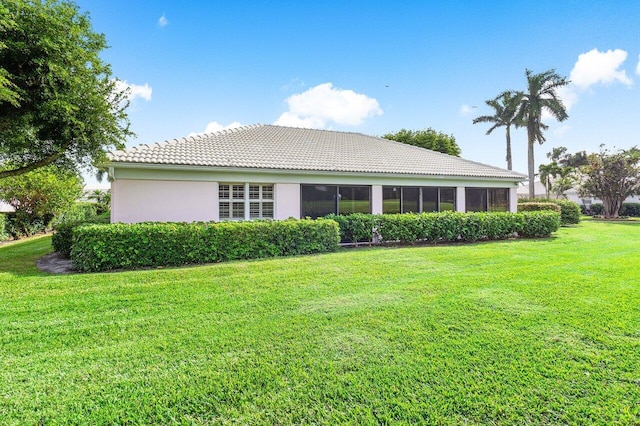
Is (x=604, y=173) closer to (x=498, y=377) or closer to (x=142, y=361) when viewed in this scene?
(x=498, y=377)

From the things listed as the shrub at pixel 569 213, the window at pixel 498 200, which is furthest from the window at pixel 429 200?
the shrub at pixel 569 213

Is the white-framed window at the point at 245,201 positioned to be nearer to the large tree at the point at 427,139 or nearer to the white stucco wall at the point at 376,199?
the white stucco wall at the point at 376,199

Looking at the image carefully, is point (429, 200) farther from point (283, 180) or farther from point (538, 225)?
point (283, 180)

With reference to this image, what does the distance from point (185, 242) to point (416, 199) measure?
33.2 ft

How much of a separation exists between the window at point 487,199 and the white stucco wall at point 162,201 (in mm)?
11852

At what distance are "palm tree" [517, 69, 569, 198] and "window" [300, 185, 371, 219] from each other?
1030 inches

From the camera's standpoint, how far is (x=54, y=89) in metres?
7.57

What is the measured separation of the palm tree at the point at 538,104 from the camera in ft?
96.3

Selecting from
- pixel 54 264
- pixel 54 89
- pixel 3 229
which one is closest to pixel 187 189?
pixel 54 264

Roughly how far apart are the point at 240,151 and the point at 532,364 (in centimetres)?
1145

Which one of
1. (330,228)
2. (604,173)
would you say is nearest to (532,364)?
(330,228)

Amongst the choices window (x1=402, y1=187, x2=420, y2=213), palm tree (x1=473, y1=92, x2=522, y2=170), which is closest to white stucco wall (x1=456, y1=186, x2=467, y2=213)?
window (x1=402, y1=187, x2=420, y2=213)

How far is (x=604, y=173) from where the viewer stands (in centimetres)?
2686

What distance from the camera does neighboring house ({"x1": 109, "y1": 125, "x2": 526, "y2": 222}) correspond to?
1026cm
